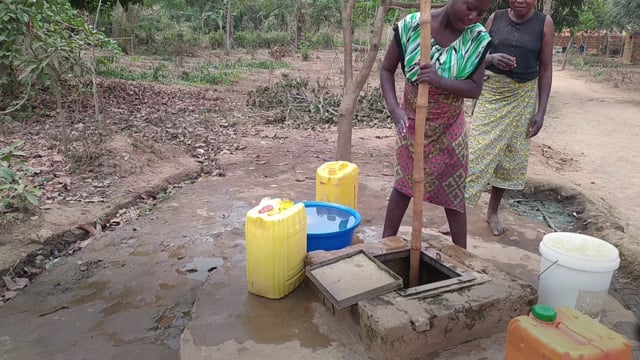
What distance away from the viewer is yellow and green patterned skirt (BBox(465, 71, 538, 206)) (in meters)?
3.12

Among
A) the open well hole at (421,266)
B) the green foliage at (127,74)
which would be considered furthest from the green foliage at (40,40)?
the green foliage at (127,74)

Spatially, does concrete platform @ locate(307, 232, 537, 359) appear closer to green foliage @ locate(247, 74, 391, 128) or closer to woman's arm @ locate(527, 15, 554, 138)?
woman's arm @ locate(527, 15, 554, 138)

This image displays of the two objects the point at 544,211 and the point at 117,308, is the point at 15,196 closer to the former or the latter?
the point at 117,308

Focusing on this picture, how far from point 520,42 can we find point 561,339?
207 centimetres

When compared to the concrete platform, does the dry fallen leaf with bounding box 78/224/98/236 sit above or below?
below

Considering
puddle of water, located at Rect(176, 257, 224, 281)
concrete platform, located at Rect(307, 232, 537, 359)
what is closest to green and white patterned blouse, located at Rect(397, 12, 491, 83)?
concrete platform, located at Rect(307, 232, 537, 359)

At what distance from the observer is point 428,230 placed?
11.2 ft

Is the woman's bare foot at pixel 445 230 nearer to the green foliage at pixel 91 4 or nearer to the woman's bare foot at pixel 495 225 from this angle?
the woman's bare foot at pixel 495 225

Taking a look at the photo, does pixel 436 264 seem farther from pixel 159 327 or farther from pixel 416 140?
pixel 159 327

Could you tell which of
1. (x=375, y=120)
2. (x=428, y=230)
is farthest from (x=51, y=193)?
(x=375, y=120)

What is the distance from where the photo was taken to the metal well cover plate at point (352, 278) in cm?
195

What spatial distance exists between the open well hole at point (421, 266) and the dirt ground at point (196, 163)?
114 cm

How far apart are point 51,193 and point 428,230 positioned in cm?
300

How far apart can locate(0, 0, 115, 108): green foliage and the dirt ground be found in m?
0.52
